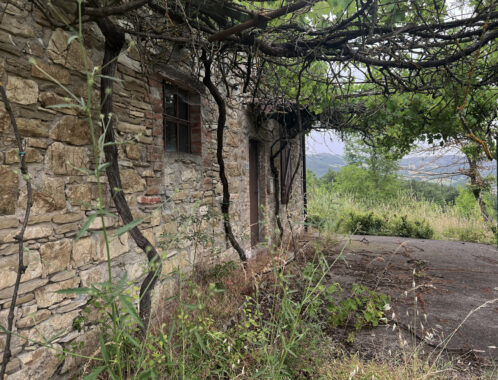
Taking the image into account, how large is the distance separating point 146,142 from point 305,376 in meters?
2.46

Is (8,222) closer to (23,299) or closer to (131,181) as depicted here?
(23,299)

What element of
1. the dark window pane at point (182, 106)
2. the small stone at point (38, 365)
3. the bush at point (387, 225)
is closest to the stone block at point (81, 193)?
the small stone at point (38, 365)

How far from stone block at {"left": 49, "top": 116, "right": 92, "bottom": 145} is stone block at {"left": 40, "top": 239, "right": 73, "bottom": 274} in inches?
30.0

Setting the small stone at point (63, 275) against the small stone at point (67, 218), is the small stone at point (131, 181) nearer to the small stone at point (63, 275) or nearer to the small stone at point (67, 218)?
the small stone at point (67, 218)

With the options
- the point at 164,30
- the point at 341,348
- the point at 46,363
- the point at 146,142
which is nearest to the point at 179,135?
the point at 146,142

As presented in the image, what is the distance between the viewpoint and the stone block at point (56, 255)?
211 cm

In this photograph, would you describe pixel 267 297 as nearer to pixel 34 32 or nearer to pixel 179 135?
pixel 179 135

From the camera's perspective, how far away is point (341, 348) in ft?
8.13

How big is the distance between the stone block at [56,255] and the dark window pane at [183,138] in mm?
1882

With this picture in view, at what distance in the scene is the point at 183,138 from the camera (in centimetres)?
391

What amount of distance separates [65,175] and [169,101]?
1720 mm

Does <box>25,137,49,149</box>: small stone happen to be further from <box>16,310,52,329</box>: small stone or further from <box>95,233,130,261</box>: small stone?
<box>16,310,52,329</box>: small stone

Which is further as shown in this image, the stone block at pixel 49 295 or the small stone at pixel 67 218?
the small stone at pixel 67 218

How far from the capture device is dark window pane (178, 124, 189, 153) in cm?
385
